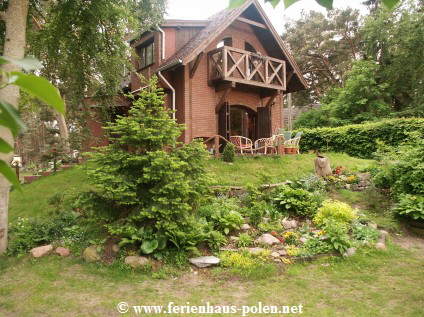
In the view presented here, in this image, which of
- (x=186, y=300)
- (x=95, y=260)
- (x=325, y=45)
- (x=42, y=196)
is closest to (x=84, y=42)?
(x=42, y=196)

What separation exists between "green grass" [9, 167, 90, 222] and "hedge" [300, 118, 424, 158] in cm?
1102

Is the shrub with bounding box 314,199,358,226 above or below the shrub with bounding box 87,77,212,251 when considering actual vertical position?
below

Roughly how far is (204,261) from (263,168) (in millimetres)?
5212

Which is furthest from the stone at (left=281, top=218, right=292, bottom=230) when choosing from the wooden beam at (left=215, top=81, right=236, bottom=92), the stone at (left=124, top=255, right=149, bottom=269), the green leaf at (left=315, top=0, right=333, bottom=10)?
the wooden beam at (left=215, top=81, right=236, bottom=92)

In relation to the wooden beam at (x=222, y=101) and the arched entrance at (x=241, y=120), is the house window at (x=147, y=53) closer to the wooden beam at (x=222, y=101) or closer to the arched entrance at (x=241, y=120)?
the wooden beam at (x=222, y=101)

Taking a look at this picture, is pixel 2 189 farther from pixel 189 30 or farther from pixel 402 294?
pixel 189 30

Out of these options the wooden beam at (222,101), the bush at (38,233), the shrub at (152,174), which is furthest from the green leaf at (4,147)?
the wooden beam at (222,101)

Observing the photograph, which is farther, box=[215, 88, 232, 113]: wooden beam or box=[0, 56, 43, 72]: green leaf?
box=[215, 88, 232, 113]: wooden beam

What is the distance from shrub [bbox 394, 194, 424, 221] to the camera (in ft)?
20.6

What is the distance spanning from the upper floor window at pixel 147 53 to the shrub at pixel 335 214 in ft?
31.2

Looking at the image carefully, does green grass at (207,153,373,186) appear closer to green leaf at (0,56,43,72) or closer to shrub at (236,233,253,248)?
shrub at (236,233,253,248)

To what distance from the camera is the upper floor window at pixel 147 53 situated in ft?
43.4

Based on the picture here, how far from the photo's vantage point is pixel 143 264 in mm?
5051

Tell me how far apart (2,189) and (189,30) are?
33.0 ft
